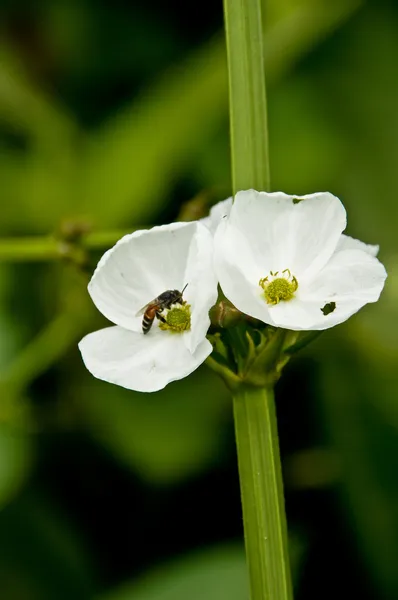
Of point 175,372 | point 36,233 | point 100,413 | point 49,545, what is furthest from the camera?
point 36,233

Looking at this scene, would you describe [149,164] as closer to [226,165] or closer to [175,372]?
[226,165]

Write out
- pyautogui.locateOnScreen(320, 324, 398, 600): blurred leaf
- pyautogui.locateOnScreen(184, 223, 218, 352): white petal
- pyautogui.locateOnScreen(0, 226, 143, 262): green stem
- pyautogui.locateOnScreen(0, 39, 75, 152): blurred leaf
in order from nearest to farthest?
pyautogui.locateOnScreen(184, 223, 218, 352): white petal → pyautogui.locateOnScreen(0, 226, 143, 262): green stem → pyautogui.locateOnScreen(320, 324, 398, 600): blurred leaf → pyautogui.locateOnScreen(0, 39, 75, 152): blurred leaf

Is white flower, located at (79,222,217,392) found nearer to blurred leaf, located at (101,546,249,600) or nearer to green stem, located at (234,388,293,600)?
green stem, located at (234,388,293,600)

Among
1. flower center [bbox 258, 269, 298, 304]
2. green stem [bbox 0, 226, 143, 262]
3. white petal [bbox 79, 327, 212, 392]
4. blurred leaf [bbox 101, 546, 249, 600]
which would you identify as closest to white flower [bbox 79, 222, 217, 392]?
white petal [bbox 79, 327, 212, 392]

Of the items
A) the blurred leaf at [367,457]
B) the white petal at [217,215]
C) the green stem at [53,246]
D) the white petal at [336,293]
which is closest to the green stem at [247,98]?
the white petal at [217,215]

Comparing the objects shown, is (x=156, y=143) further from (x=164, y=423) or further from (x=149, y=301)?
(x=149, y=301)

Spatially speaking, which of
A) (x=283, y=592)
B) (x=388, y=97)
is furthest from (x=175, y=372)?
(x=388, y=97)

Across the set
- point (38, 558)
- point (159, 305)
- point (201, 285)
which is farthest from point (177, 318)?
point (38, 558)
